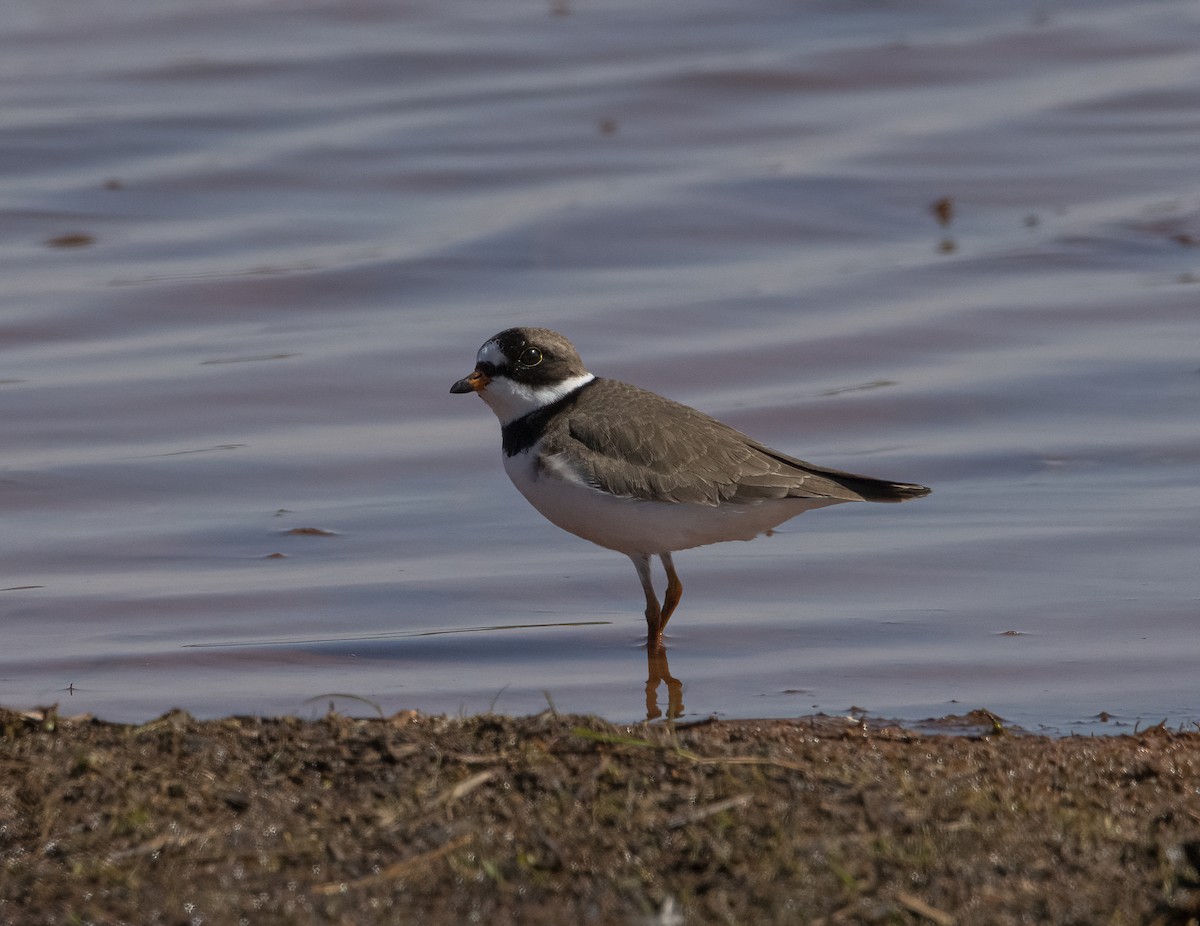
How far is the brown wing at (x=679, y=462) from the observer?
6.05 meters

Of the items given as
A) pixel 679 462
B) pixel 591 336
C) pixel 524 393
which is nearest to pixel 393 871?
pixel 679 462

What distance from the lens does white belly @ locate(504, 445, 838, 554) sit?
6.00 m

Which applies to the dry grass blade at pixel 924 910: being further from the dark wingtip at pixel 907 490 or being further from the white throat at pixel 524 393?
the white throat at pixel 524 393

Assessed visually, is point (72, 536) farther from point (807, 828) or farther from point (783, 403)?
point (807, 828)

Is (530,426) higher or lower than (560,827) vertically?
higher

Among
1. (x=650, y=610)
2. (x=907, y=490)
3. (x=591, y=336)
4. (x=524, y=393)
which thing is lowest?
(x=650, y=610)

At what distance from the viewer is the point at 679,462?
6.13m

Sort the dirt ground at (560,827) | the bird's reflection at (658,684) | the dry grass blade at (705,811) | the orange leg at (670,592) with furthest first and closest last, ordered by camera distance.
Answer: the orange leg at (670,592) → the bird's reflection at (658,684) → the dry grass blade at (705,811) → the dirt ground at (560,827)

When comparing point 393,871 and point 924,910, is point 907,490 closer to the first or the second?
point 924,910

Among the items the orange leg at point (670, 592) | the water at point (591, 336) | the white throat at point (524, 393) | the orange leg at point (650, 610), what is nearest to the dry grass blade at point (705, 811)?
the water at point (591, 336)

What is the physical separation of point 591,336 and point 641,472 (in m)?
4.21

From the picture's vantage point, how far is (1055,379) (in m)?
9.20

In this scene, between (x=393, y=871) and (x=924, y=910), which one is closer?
(x=924, y=910)

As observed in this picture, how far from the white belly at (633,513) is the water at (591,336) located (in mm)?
412
